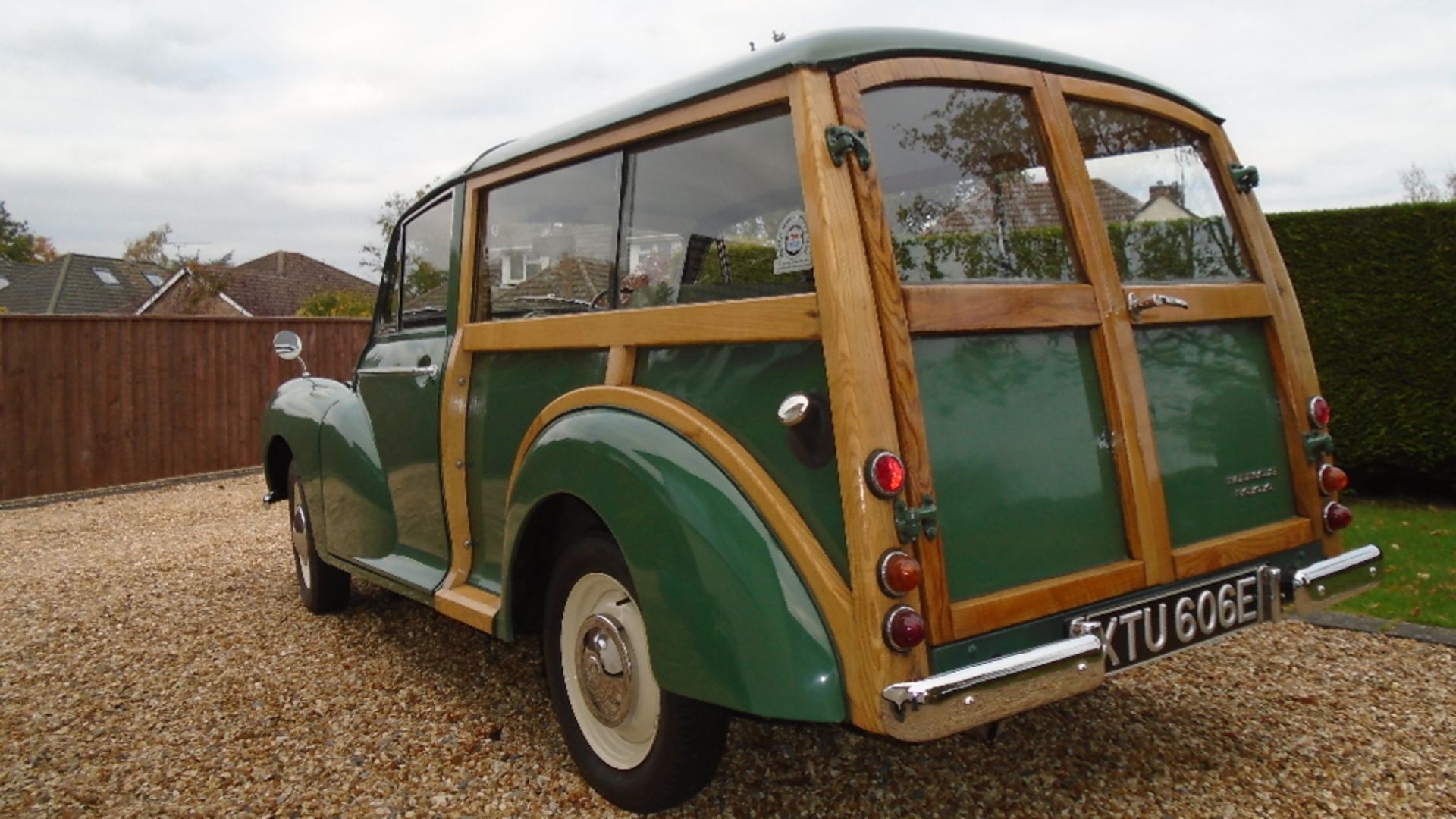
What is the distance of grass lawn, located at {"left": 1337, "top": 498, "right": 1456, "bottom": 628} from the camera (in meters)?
4.68

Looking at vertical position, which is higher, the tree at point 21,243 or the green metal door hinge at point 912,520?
the tree at point 21,243

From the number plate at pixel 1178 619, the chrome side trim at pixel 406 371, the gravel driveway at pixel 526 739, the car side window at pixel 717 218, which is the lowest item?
the gravel driveway at pixel 526 739

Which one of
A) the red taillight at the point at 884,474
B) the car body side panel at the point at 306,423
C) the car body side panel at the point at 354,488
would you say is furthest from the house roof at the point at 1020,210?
the car body side panel at the point at 306,423

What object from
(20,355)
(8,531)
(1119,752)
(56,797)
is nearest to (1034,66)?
(1119,752)

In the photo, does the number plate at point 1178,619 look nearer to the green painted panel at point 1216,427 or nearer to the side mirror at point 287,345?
the green painted panel at point 1216,427

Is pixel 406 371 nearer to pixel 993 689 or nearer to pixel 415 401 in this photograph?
pixel 415 401

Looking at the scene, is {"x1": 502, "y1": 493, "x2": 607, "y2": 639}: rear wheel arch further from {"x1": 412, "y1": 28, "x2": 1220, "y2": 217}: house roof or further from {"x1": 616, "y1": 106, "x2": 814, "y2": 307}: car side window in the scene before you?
{"x1": 412, "y1": 28, "x2": 1220, "y2": 217}: house roof

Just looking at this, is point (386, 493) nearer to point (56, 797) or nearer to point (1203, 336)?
point (56, 797)

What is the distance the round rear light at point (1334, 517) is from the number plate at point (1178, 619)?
1.52 ft

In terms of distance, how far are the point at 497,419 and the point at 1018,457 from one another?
5.83 ft

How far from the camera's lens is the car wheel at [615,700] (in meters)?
2.65

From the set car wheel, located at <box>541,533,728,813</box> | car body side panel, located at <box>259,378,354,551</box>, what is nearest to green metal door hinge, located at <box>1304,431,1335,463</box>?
car wheel, located at <box>541,533,728,813</box>

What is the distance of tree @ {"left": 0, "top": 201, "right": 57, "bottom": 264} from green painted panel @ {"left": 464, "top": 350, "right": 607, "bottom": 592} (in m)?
66.5

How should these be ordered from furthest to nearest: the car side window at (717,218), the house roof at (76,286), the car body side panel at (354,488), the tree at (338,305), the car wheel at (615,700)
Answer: the house roof at (76,286) < the tree at (338,305) < the car body side panel at (354,488) < the car wheel at (615,700) < the car side window at (717,218)
